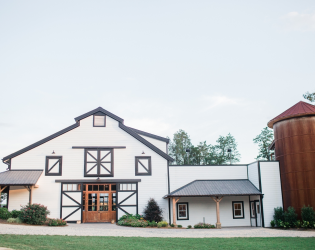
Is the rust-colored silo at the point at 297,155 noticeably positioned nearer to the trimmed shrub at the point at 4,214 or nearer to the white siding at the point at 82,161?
the white siding at the point at 82,161

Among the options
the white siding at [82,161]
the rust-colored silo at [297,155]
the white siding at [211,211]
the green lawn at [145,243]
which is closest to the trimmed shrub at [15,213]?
the white siding at [82,161]

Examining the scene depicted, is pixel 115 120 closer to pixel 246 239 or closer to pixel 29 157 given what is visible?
pixel 29 157

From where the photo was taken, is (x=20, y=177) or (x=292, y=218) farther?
(x=20, y=177)

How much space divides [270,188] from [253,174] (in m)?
1.64

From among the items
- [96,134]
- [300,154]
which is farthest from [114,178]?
[300,154]

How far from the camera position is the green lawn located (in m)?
12.8

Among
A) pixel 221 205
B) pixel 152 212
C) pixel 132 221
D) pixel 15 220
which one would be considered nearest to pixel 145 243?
pixel 132 221

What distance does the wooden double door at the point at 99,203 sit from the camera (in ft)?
79.5

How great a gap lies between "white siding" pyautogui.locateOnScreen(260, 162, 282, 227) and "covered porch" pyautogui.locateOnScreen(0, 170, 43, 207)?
1518 cm

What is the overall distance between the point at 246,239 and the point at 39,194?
14.2m

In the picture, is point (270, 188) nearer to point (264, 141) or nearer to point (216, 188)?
point (216, 188)

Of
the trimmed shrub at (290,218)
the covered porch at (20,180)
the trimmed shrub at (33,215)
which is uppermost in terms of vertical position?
the covered porch at (20,180)

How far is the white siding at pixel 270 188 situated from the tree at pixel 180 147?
85.8 ft

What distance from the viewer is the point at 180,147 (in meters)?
50.8
